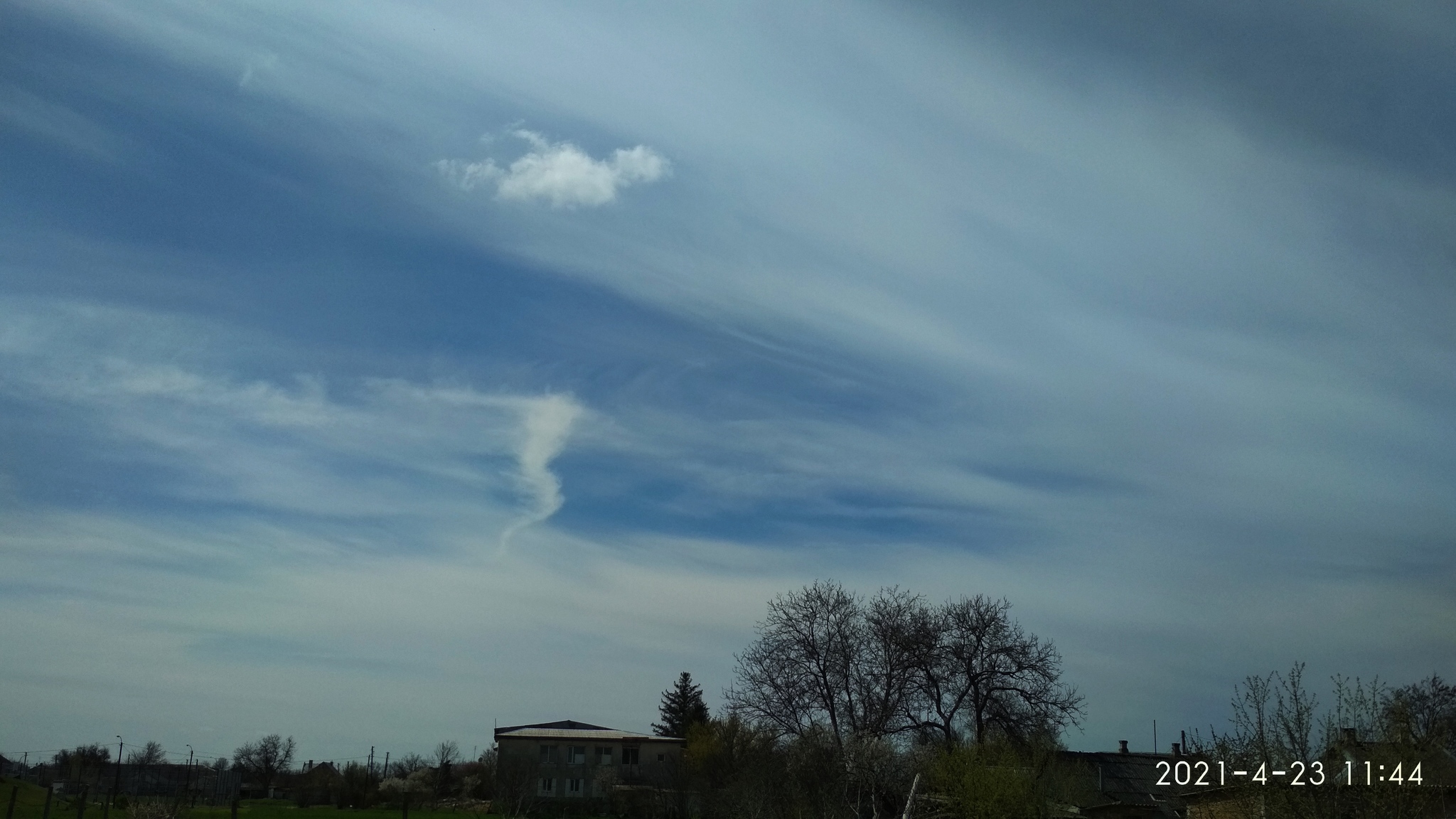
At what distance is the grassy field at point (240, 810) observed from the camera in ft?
117

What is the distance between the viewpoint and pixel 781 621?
5250 cm

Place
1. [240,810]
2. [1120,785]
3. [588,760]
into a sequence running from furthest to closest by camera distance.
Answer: [588,760] < [1120,785] < [240,810]

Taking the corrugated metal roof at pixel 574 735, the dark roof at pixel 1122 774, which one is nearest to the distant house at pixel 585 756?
the corrugated metal roof at pixel 574 735

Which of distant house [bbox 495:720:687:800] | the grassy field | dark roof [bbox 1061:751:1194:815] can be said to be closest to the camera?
the grassy field

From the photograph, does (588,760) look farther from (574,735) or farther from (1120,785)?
(1120,785)

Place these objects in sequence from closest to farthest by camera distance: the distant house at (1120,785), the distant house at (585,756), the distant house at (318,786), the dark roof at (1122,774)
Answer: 1. the distant house at (1120,785)
2. the dark roof at (1122,774)
3. the distant house at (318,786)
4. the distant house at (585,756)

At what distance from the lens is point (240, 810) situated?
5034 centimetres

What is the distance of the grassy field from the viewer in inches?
1410

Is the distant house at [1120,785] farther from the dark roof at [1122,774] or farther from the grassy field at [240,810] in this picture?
the grassy field at [240,810]

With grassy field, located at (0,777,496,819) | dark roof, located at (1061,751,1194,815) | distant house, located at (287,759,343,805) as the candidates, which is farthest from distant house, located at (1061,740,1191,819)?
distant house, located at (287,759,343,805)

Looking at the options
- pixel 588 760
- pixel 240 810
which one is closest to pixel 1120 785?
pixel 588 760

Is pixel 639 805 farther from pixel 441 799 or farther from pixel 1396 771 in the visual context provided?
pixel 1396 771

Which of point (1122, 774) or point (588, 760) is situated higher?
point (1122, 774)

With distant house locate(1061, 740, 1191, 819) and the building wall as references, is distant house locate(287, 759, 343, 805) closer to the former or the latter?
the building wall
